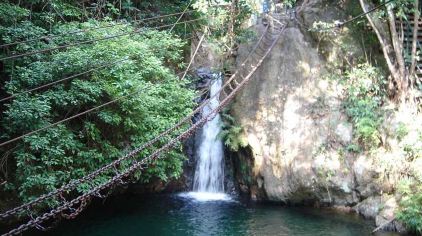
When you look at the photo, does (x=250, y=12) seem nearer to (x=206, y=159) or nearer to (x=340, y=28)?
(x=340, y=28)

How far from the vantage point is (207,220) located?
8.95m

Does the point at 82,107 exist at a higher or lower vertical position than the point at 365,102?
lower

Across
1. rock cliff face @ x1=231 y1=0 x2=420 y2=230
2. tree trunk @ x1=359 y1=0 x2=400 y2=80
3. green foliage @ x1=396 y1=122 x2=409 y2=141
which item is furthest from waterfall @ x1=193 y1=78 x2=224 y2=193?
green foliage @ x1=396 y1=122 x2=409 y2=141

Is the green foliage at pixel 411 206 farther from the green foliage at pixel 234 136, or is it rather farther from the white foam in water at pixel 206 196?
the white foam in water at pixel 206 196

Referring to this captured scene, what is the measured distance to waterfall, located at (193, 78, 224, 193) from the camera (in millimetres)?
11359

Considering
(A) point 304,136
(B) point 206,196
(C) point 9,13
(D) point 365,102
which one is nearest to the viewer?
(C) point 9,13

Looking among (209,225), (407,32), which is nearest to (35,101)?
(209,225)

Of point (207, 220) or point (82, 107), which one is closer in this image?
point (82, 107)

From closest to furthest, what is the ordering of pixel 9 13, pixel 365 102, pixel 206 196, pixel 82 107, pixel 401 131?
pixel 9 13 → pixel 82 107 → pixel 401 131 → pixel 365 102 → pixel 206 196

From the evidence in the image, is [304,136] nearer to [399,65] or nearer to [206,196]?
[399,65]

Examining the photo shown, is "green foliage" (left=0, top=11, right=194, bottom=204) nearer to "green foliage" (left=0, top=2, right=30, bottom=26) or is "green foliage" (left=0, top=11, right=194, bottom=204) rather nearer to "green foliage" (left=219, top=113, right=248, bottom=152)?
"green foliage" (left=0, top=2, right=30, bottom=26)

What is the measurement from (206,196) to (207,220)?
1998mm

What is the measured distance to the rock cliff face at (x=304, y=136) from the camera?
888cm

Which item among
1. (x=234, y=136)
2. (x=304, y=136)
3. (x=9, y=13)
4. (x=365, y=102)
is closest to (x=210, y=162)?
(x=234, y=136)
